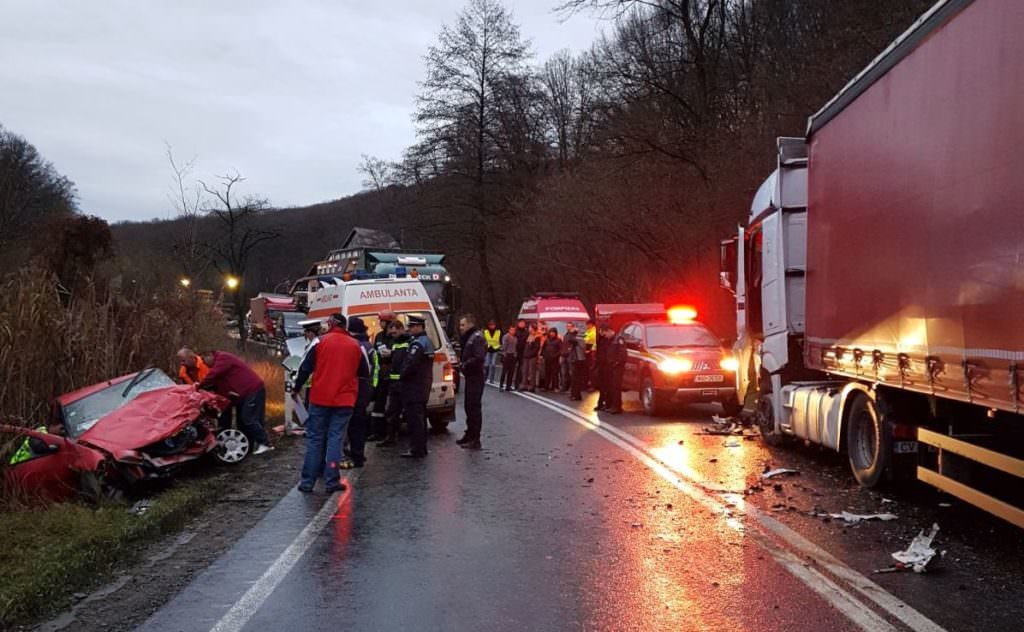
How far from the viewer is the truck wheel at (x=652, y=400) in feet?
51.8

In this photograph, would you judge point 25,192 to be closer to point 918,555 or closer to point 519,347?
point 519,347

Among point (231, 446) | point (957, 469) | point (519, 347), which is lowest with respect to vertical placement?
point (231, 446)

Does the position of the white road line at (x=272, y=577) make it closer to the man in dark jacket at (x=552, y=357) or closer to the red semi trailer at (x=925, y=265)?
the red semi trailer at (x=925, y=265)

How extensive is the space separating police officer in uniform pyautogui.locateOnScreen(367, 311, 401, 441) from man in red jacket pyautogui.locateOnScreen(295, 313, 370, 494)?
2.89m

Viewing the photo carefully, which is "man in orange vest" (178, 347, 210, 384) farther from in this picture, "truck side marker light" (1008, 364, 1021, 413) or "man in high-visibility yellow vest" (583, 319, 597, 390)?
"man in high-visibility yellow vest" (583, 319, 597, 390)

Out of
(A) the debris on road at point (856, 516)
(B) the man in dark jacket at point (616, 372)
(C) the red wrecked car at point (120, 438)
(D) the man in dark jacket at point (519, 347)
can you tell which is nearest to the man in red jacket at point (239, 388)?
(C) the red wrecked car at point (120, 438)

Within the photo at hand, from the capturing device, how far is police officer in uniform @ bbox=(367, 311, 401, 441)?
12023 mm

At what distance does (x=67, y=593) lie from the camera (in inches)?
217

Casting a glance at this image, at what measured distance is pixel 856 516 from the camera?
7320 mm

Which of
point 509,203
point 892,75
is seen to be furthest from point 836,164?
point 509,203

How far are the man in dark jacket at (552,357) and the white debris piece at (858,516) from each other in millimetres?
15479

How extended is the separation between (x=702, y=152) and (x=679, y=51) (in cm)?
540

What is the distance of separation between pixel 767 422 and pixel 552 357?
12.0 meters

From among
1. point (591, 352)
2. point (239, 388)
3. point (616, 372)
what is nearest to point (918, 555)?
point (239, 388)
